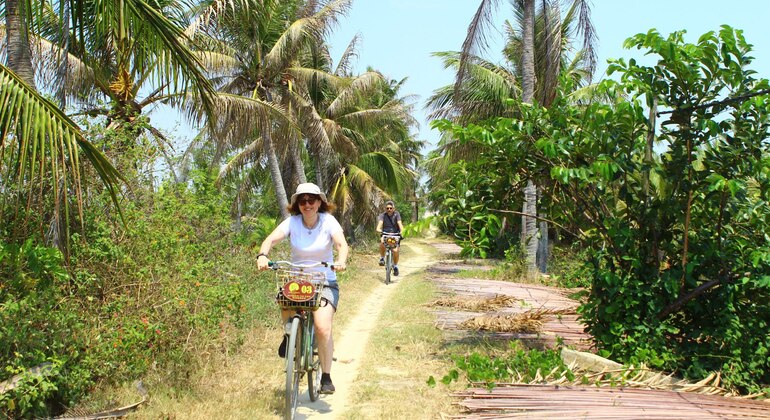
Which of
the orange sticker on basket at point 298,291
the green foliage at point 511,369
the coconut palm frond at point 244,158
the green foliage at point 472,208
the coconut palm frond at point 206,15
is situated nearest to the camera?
the orange sticker on basket at point 298,291

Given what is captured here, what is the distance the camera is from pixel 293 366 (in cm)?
436

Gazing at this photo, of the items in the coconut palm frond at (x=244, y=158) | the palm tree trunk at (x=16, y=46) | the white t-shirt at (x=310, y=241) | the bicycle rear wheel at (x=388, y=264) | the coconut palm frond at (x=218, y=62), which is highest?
the coconut palm frond at (x=218, y=62)

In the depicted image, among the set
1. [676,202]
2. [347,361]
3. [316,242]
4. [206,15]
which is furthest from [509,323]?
[206,15]

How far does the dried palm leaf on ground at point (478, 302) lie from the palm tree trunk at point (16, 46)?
20.3ft

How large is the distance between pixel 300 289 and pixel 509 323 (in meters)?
3.93

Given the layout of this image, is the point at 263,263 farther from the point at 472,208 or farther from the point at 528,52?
the point at 528,52

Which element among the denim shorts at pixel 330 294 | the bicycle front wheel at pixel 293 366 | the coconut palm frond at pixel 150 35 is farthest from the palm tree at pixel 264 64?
the bicycle front wheel at pixel 293 366

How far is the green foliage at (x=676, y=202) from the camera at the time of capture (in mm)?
5160

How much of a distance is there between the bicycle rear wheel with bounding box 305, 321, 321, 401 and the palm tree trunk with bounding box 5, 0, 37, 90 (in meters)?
3.15

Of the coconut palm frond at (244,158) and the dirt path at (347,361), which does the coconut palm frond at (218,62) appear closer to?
the coconut palm frond at (244,158)

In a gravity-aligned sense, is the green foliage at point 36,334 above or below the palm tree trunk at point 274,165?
below

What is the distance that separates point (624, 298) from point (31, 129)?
493 centimetres

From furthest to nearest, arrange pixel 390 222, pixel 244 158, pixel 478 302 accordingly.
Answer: pixel 244 158 → pixel 390 222 → pixel 478 302

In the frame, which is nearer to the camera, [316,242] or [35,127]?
[35,127]
